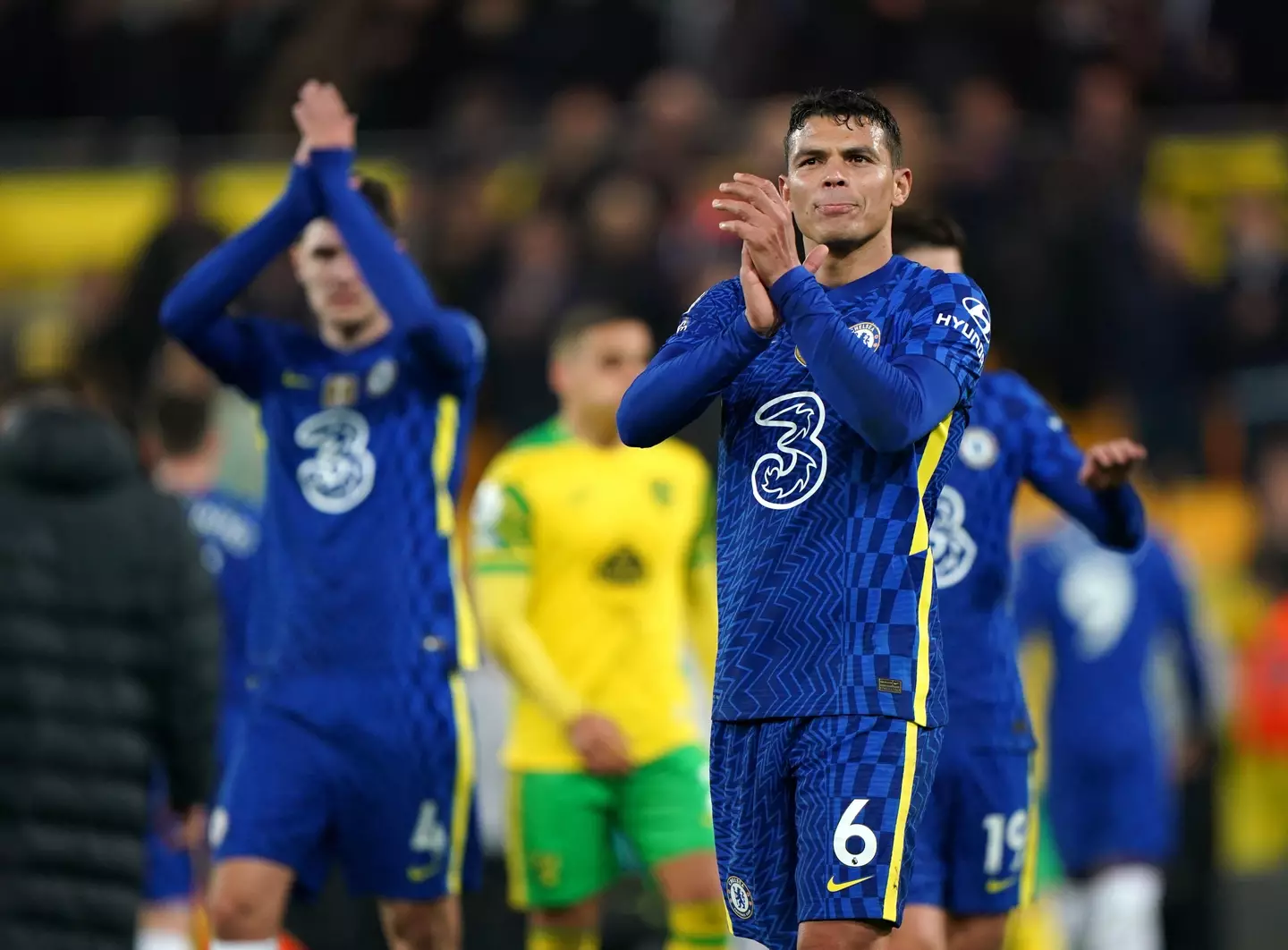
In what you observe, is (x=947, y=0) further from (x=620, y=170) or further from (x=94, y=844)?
(x=94, y=844)

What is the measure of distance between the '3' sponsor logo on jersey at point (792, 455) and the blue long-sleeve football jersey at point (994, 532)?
4.88 ft

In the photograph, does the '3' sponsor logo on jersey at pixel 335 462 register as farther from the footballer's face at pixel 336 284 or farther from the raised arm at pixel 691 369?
the raised arm at pixel 691 369

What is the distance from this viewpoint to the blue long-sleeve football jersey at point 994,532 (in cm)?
657

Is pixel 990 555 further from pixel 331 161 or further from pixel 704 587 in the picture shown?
pixel 331 161

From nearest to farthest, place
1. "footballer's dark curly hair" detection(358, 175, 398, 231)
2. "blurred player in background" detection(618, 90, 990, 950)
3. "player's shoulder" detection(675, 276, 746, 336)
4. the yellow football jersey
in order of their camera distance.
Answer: "blurred player in background" detection(618, 90, 990, 950) < "player's shoulder" detection(675, 276, 746, 336) < "footballer's dark curly hair" detection(358, 175, 398, 231) < the yellow football jersey

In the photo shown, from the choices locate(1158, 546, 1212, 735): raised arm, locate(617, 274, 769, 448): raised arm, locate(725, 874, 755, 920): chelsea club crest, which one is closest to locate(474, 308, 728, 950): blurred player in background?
locate(725, 874, 755, 920): chelsea club crest

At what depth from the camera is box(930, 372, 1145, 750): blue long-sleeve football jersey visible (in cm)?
657

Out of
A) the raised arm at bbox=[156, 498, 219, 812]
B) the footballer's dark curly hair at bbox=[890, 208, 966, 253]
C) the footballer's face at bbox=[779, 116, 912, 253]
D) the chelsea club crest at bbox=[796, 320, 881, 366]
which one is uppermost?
the footballer's dark curly hair at bbox=[890, 208, 966, 253]

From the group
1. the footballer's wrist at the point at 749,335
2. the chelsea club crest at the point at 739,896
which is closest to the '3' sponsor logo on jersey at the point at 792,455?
the footballer's wrist at the point at 749,335

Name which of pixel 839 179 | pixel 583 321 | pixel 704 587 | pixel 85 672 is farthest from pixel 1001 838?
pixel 85 672

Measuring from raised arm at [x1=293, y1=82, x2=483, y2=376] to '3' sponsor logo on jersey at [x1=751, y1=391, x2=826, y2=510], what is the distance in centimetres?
181

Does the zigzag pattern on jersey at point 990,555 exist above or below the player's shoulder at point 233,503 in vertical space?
below

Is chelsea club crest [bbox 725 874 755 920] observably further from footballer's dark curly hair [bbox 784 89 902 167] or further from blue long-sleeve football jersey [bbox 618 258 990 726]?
footballer's dark curly hair [bbox 784 89 902 167]

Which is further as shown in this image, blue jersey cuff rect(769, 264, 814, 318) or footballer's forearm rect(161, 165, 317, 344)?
footballer's forearm rect(161, 165, 317, 344)
